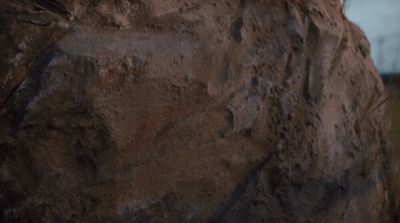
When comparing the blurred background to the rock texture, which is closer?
the rock texture

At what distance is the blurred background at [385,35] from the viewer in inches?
117

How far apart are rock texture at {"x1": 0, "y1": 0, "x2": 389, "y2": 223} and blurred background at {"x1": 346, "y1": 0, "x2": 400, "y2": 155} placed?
47 cm

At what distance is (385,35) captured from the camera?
3.79 m

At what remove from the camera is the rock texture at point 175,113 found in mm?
2053

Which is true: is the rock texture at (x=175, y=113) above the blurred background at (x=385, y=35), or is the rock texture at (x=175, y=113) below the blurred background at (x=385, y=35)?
above

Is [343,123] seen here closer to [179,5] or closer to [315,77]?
[315,77]

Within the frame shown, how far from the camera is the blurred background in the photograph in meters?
2.98

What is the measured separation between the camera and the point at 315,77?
2.41 metres

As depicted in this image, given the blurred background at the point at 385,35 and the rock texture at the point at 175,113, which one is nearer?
the rock texture at the point at 175,113

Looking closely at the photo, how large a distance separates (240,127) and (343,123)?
405mm

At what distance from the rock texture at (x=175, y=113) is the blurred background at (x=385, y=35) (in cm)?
47

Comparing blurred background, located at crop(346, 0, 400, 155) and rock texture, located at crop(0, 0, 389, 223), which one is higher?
rock texture, located at crop(0, 0, 389, 223)

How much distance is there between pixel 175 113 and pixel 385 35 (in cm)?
187

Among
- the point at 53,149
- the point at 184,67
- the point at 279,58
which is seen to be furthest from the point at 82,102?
the point at 279,58
